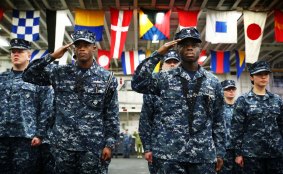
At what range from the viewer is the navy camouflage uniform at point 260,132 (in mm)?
3482

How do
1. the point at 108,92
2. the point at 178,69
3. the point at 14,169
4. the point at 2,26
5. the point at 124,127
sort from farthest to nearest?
the point at 124,127 → the point at 2,26 → the point at 14,169 → the point at 108,92 → the point at 178,69

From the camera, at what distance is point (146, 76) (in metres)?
2.45

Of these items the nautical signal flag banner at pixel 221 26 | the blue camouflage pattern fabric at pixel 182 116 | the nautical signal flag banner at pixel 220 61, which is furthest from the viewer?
the nautical signal flag banner at pixel 220 61

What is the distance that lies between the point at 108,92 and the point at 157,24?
5810mm

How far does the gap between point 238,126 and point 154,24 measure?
504 cm

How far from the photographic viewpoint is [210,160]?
2.34m

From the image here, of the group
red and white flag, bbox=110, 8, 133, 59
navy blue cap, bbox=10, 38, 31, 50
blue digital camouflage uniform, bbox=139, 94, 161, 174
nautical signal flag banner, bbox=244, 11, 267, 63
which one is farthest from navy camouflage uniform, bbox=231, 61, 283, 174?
red and white flag, bbox=110, 8, 133, 59

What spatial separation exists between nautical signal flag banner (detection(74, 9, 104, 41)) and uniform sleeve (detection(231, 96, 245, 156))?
17.5ft

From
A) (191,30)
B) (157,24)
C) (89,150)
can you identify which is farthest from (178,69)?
(157,24)

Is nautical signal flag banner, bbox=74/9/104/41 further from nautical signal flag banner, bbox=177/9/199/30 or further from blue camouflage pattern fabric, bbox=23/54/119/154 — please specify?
blue camouflage pattern fabric, bbox=23/54/119/154

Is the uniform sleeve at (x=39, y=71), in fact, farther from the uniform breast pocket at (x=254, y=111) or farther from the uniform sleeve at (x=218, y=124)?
the uniform breast pocket at (x=254, y=111)

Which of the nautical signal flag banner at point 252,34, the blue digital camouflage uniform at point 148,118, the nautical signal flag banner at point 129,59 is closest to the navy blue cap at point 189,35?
the blue digital camouflage uniform at point 148,118

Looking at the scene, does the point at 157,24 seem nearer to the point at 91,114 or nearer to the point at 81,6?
the point at 81,6

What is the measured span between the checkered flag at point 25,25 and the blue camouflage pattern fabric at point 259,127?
6358 mm
